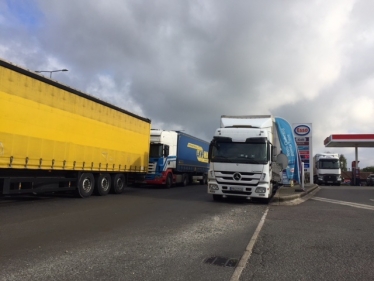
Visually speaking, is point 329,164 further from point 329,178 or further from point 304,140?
point 304,140

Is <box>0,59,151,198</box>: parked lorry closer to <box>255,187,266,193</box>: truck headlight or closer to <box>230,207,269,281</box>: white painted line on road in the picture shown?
<box>255,187,266,193</box>: truck headlight

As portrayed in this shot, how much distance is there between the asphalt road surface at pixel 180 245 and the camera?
16.6 feet

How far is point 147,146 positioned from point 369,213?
40.6ft

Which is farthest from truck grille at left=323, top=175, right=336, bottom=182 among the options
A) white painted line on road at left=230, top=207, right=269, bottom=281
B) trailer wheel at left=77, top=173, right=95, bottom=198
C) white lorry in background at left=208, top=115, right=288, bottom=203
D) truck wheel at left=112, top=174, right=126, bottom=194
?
white painted line on road at left=230, top=207, right=269, bottom=281

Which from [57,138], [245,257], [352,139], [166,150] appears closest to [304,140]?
[166,150]

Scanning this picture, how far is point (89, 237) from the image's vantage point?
718cm

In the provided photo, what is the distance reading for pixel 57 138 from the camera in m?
13.0

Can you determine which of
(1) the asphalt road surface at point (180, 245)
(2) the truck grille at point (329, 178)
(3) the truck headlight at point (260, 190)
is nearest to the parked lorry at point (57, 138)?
(1) the asphalt road surface at point (180, 245)

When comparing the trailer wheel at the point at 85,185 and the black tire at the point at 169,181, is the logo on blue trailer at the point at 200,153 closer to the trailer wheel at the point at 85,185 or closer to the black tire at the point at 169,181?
the black tire at the point at 169,181

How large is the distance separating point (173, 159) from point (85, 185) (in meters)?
9.92

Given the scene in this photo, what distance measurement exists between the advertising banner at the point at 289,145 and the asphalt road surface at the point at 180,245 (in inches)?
361

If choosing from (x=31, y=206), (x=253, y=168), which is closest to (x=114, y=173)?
(x=31, y=206)

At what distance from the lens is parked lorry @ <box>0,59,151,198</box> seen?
1105 centimetres

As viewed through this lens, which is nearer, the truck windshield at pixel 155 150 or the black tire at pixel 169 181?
the truck windshield at pixel 155 150
